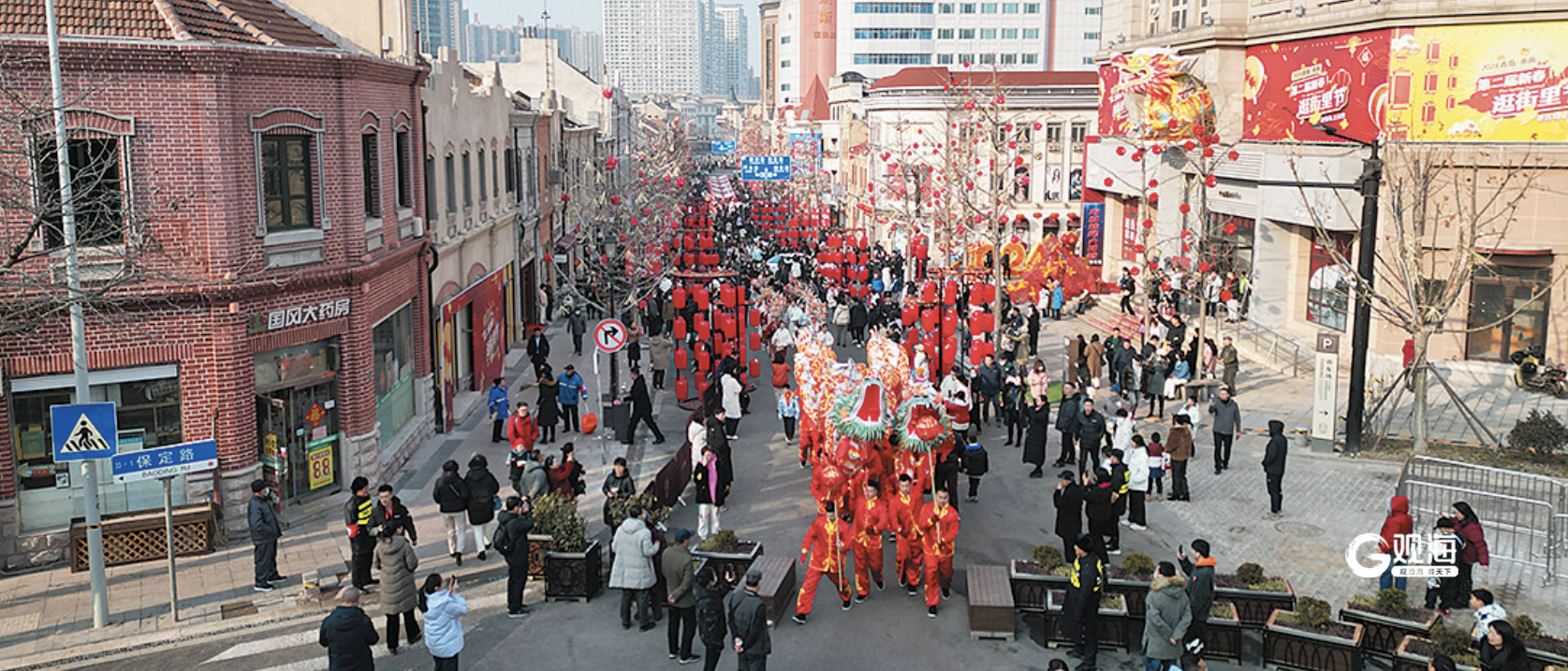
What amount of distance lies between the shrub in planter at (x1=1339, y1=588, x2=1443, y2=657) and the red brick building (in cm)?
1428

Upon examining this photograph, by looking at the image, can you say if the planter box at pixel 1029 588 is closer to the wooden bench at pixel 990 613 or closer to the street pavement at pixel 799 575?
the wooden bench at pixel 990 613

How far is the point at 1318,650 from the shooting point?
39.0 feet

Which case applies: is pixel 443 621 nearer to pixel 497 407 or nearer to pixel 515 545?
pixel 515 545

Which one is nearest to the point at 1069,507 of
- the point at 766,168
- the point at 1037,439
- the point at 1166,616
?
the point at 1166,616

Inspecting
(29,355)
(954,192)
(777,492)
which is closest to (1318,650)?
(777,492)

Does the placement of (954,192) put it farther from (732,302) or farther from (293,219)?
(293,219)

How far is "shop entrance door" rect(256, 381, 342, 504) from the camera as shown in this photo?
1716 centimetres

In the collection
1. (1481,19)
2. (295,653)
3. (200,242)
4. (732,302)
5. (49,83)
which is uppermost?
(1481,19)

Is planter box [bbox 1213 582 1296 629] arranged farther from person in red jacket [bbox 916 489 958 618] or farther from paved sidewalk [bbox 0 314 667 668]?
paved sidewalk [bbox 0 314 667 668]

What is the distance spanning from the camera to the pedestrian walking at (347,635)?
1049 cm

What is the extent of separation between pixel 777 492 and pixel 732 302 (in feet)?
24.7

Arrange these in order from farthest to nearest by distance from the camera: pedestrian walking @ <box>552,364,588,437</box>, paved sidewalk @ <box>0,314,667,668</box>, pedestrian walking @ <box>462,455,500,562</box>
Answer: pedestrian walking @ <box>552,364,588,437</box> < pedestrian walking @ <box>462,455,500,562</box> < paved sidewalk @ <box>0,314,667,668</box>

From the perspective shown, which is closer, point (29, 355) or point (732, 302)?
point (29, 355)

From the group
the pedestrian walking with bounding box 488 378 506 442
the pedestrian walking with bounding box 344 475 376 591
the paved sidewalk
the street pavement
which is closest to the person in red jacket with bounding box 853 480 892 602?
the street pavement
